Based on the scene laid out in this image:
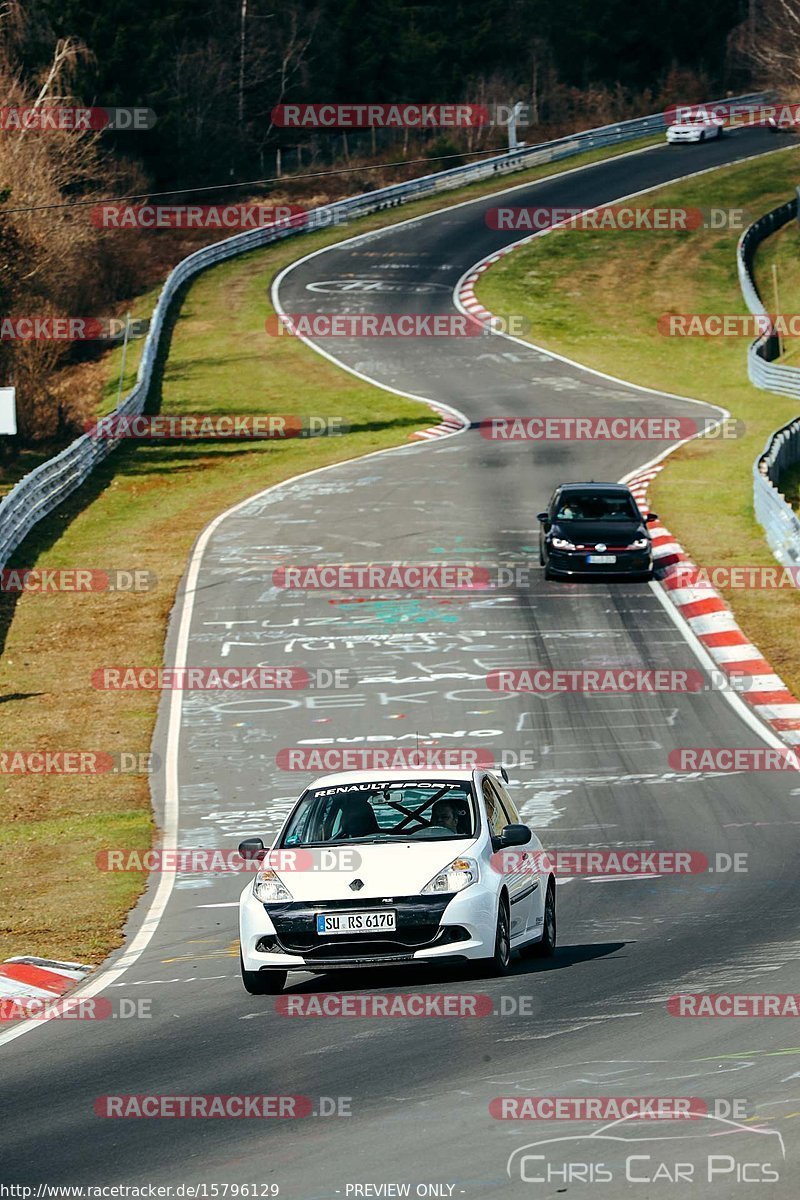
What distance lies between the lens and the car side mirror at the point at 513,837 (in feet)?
42.0

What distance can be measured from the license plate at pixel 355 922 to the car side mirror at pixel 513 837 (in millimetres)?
1155

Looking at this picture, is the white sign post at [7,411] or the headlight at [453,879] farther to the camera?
the white sign post at [7,411]

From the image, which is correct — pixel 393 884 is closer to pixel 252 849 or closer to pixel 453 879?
pixel 453 879

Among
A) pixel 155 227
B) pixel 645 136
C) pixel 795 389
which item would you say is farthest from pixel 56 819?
pixel 645 136

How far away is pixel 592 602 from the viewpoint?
32469 mm

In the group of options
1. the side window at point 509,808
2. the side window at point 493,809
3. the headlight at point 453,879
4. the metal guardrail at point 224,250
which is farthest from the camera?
the metal guardrail at point 224,250

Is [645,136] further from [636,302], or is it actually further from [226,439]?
[226,439]

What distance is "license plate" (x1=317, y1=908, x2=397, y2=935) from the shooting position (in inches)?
476

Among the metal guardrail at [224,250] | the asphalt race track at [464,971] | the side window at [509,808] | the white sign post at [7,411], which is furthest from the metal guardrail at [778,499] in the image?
the side window at [509,808]

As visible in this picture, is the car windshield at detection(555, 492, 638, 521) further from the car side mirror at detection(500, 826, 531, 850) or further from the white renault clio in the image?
the car side mirror at detection(500, 826, 531, 850)

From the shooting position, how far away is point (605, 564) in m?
33.5

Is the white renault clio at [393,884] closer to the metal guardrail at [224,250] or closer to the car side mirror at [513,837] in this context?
the car side mirror at [513,837]

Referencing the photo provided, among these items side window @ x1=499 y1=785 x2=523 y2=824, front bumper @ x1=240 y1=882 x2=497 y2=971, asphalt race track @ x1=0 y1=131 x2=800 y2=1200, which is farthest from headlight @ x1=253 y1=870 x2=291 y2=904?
side window @ x1=499 y1=785 x2=523 y2=824

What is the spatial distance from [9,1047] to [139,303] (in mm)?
61669
